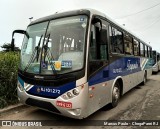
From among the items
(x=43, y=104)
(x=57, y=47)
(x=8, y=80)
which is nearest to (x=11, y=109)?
(x=8, y=80)

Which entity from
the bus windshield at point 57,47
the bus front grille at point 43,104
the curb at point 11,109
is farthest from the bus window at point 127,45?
the curb at point 11,109

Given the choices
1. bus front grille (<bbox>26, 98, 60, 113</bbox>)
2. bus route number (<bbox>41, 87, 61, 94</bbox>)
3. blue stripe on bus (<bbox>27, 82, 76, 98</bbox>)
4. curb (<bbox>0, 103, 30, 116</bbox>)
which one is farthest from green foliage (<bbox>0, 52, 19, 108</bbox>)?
bus route number (<bbox>41, 87, 61, 94</bbox>)

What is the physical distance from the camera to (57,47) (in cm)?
490

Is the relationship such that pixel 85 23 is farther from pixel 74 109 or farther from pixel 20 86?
pixel 20 86

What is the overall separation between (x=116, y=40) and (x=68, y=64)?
2593mm

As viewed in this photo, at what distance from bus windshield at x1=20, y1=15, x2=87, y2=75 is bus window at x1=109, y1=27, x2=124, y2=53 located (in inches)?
65.0

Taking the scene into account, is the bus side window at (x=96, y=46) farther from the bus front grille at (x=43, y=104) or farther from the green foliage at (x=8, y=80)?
the green foliage at (x=8, y=80)

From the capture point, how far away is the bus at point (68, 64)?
4.37 m

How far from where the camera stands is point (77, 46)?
4.65 m

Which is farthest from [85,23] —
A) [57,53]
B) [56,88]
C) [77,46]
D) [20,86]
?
[20,86]

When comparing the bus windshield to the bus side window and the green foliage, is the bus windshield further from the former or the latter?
the green foliage

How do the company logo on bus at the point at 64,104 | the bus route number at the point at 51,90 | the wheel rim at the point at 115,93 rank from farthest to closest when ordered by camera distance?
1. the wheel rim at the point at 115,93
2. the bus route number at the point at 51,90
3. the company logo on bus at the point at 64,104

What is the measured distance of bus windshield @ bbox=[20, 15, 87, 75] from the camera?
4.53m

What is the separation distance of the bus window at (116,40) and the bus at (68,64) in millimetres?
327
